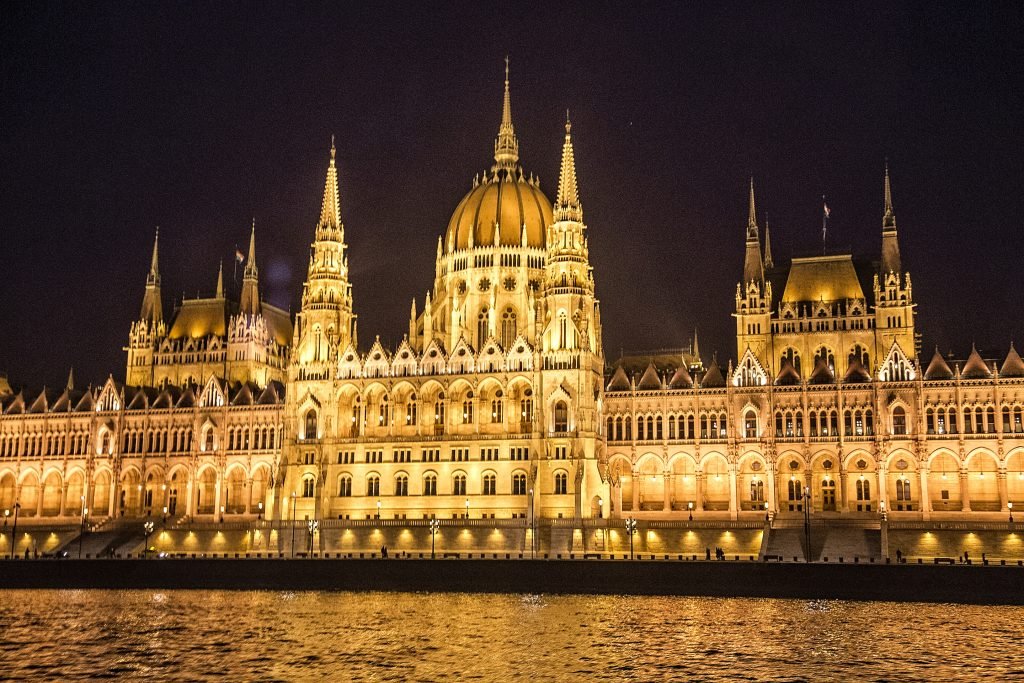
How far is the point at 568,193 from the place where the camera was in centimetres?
11088

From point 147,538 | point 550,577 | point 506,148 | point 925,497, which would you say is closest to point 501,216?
point 506,148

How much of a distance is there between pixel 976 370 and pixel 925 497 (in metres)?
11.4

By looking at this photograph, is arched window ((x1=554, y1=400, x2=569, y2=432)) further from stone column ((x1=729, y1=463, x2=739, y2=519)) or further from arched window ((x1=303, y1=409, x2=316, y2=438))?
arched window ((x1=303, y1=409, x2=316, y2=438))

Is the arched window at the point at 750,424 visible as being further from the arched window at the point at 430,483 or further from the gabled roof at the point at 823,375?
the arched window at the point at 430,483

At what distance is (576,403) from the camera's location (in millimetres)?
101750

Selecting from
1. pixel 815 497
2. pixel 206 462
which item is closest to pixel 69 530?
pixel 206 462

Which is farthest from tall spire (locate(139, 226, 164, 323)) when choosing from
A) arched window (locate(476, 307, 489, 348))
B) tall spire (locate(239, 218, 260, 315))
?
arched window (locate(476, 307, 489, 348))

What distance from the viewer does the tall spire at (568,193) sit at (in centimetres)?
11006

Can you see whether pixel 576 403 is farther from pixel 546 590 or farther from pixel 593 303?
pixel 546 590

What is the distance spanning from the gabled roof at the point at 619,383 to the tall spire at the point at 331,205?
29883mm

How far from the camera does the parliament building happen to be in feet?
324

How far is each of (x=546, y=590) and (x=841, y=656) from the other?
27.8 m

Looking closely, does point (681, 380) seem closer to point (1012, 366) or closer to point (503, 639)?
point (1012, 366)

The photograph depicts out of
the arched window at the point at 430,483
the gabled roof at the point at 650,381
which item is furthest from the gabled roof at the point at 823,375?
the arched window at the point at 430,483
